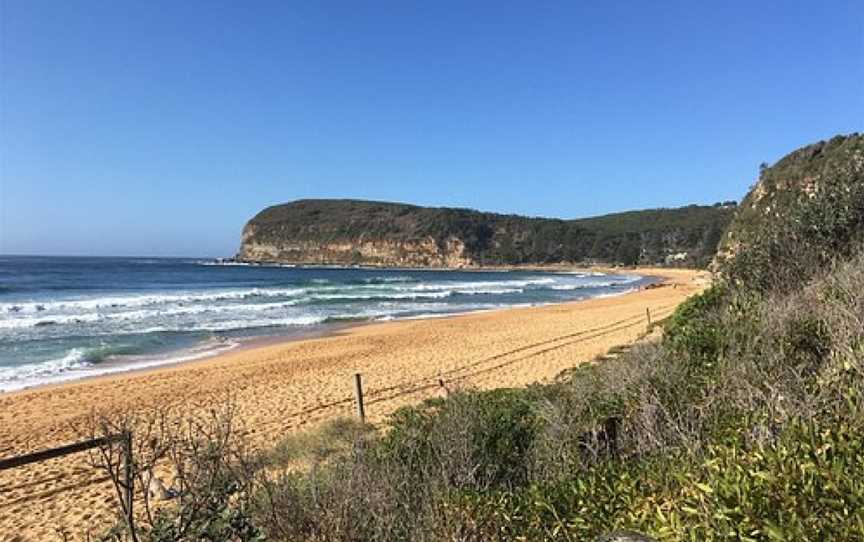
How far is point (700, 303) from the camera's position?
37.4 ft

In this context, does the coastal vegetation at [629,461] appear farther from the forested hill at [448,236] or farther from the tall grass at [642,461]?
the forested hill at [448,236]

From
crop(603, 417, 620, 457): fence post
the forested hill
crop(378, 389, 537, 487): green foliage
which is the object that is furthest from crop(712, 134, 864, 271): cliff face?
the forested hill

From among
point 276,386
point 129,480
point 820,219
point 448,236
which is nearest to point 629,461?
point 129,480

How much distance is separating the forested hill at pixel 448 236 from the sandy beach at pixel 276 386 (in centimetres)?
11357

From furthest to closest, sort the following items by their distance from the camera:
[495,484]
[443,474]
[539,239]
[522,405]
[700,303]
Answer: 1. [539,239]
2. [700,303]
3. [522,405]
4. [495,484]
5. [443,474]

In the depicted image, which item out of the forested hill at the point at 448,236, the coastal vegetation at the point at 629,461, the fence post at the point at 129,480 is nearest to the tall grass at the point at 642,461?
the coastal vegetation at the point at 629,461

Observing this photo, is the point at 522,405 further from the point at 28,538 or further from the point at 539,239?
the point at 539,239

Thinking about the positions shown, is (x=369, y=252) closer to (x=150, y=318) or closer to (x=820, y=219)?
(x=150, y=318)

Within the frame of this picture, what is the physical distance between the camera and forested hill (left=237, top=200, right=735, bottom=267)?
14062 cm

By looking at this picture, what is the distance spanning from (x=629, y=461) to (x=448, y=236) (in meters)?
146

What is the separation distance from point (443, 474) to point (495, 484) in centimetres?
74

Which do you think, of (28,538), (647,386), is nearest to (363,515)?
(647,386)

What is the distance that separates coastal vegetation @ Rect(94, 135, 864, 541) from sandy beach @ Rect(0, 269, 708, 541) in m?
2.98

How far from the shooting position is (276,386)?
15164mm
